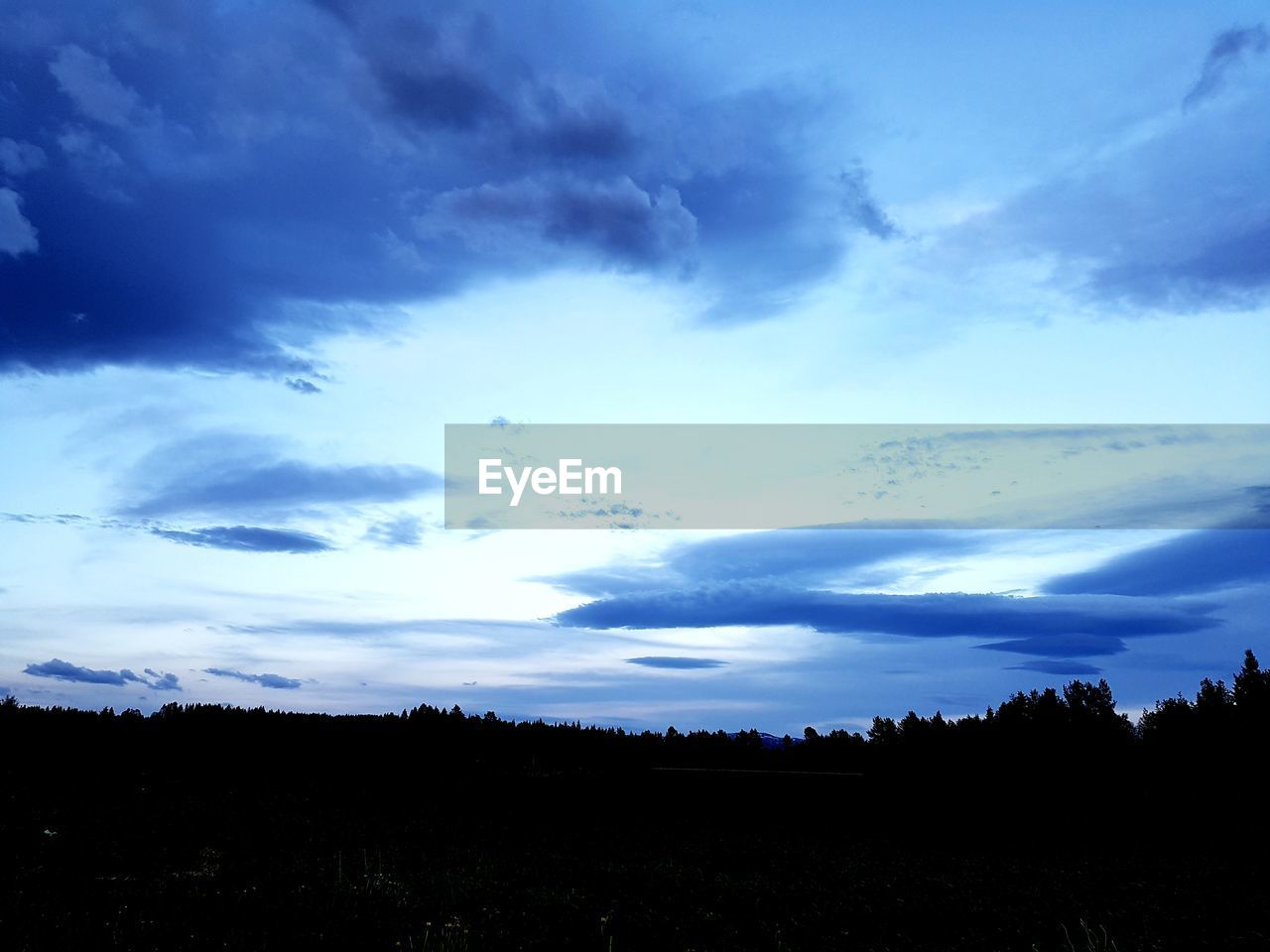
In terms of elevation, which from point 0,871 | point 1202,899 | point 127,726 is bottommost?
point 1202,899

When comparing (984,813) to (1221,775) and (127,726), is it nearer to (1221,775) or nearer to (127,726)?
(1221,775)

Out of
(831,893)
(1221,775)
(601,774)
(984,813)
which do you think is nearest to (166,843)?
(831,893)

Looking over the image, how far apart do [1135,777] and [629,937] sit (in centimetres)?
4373

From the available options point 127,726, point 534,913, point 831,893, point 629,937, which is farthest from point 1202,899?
point 127,726

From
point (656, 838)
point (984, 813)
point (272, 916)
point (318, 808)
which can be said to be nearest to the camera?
point (272, 916)

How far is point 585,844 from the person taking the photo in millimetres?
36375

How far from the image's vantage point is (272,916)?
21.6 metres

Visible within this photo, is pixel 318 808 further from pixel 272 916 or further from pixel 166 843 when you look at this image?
pixel 272 916

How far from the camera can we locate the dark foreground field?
2112 cm

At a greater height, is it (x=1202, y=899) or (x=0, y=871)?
(x=0, y=871)

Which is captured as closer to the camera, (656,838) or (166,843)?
(166,843)

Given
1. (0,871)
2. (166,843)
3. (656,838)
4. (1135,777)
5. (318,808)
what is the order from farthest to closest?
(1135,777)
(318,808)
(656,838)
(166,843)
(0,871)

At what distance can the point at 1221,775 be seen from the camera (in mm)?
55375

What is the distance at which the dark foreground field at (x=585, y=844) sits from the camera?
21125mm
